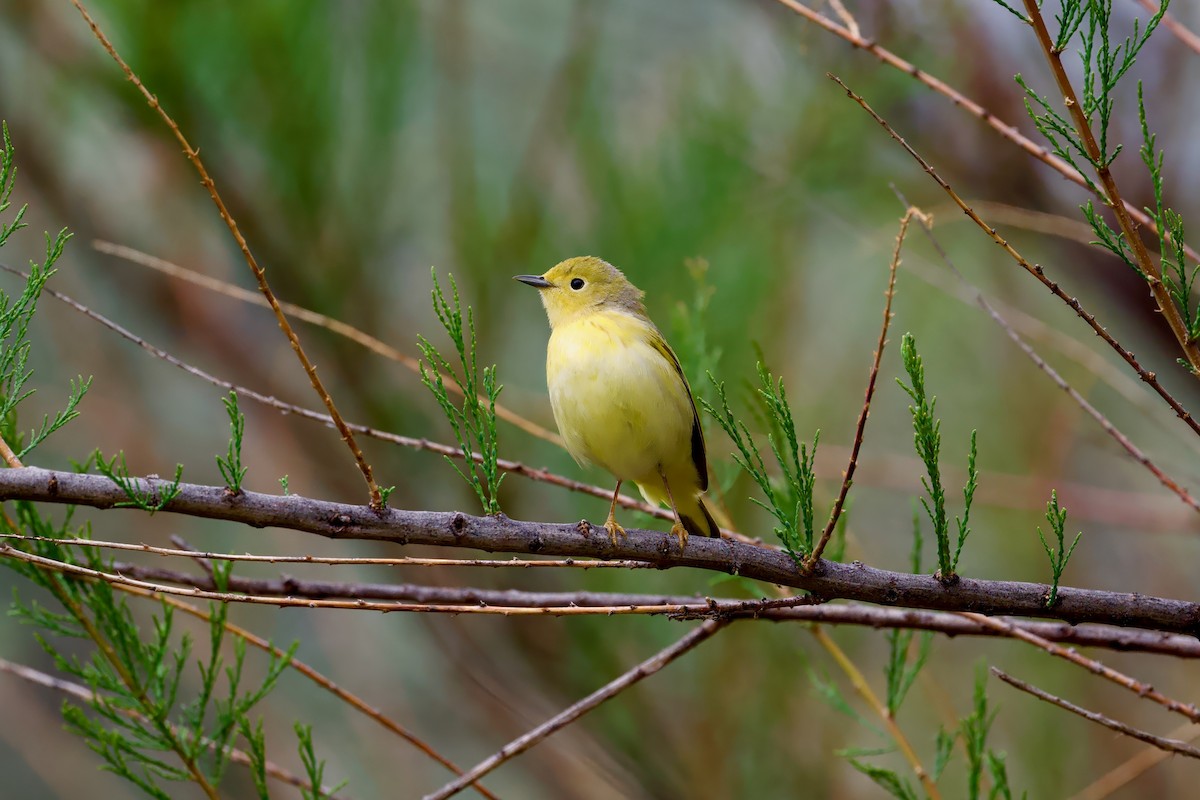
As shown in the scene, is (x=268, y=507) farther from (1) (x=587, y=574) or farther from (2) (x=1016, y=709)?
(2) (x=1016, y=709)

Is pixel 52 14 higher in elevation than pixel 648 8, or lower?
lower

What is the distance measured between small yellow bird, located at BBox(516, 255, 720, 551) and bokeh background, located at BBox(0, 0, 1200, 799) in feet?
0.86

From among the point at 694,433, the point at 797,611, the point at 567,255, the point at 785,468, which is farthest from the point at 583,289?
the point at 785,468

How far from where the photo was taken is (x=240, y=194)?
3605 millimetres

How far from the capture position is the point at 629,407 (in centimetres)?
256

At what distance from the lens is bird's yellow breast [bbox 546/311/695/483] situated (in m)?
2.56

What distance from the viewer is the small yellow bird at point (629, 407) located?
101 inches

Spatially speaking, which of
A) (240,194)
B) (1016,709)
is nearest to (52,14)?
(240,194)

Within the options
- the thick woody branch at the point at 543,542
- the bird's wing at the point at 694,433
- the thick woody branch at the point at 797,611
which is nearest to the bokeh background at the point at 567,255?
the bird's wing at the point at 694,433

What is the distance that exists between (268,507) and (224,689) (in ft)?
12.1

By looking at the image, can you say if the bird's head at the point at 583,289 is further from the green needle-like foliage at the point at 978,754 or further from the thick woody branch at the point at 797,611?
the green needle-like foliage at the point at 978,754

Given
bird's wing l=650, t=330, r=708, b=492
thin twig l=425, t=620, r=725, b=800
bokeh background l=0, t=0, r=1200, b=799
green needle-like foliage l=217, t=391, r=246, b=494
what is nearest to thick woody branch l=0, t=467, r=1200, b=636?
green needle-like foliage l=217, t=391, r=246, b=494

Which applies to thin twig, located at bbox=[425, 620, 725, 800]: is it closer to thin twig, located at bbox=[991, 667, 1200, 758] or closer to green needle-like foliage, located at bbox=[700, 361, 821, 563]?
green needle-like foliage, located at bbox=[700, 361, 821, 563]

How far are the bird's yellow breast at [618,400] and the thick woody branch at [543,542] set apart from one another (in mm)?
938
